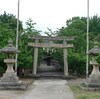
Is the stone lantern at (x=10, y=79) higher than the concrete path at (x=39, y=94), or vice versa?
the stone lantern at (x=10, y=79)

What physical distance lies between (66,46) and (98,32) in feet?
53.7

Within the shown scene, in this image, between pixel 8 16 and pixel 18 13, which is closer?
pixel 18 13

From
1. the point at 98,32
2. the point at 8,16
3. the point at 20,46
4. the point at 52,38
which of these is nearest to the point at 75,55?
the point at 52,38

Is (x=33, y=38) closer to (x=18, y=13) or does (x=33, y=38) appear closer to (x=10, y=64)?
(x=18, y=13)

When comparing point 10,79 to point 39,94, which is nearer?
point 39,94

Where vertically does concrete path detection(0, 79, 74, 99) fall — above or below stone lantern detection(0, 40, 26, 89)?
below

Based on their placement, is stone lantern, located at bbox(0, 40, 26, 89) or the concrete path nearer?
the concrete path

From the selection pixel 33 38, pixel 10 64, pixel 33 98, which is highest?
pixel 33 38

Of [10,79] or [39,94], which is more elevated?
[10,79]

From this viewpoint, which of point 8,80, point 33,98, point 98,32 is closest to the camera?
point 33,98

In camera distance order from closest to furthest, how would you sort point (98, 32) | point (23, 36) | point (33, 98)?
1. point (33, 98)
2. point (23, 36)
3. point (98, 32)

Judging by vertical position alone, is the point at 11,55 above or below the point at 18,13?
below

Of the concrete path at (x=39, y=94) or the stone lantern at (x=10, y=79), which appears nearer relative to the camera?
the concrete path at (x=39, y=94)

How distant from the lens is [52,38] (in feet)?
119
